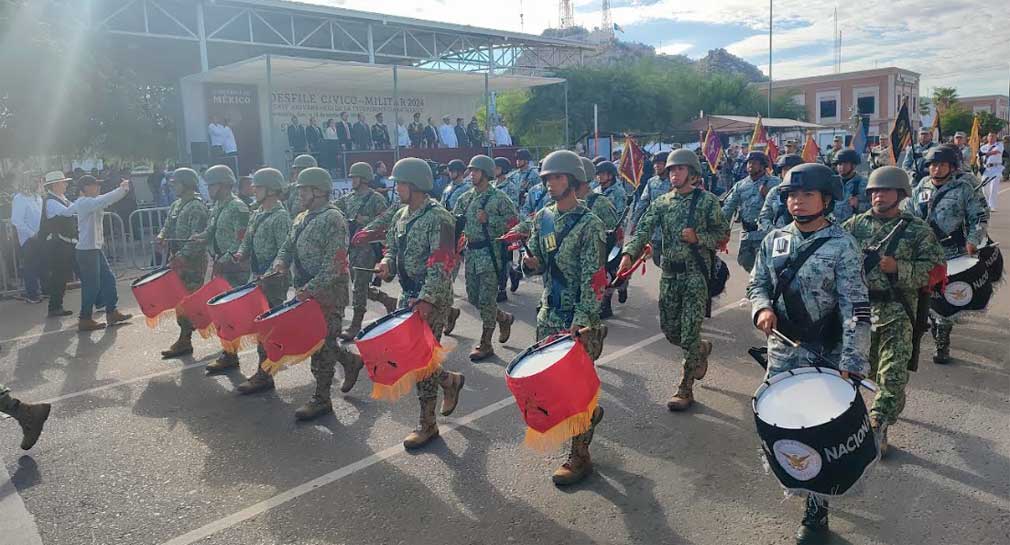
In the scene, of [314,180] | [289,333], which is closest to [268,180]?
[314,180]

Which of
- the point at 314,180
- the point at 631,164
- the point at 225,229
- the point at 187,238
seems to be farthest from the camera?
the point at 631,164

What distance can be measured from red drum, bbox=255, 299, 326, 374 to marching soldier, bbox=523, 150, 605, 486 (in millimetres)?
1791

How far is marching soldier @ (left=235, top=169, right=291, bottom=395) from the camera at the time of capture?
22.2 feet

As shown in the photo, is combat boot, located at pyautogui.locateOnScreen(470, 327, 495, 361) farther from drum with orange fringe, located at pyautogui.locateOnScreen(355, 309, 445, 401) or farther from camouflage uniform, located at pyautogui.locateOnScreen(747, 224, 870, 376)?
camouflage uniform, located at pyautogui.locateOnScreen(747, 224, 870, 376)

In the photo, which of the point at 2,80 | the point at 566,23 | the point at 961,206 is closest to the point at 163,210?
the point at 2,80

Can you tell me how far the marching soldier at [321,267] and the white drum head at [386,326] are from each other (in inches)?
43.6

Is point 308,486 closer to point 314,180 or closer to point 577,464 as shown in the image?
point 577,464

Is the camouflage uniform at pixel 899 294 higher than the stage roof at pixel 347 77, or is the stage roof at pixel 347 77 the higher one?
the stage roof at pixel 347 77

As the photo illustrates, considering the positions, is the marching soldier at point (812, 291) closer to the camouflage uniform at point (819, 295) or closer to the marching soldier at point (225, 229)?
the camouflage uniform at point (819, 295)

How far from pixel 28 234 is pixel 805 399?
38.7 ft

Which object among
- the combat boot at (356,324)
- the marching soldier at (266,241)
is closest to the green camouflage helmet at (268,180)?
the marching soldier at (266,241)

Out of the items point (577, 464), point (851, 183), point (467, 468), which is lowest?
point (467, 468)

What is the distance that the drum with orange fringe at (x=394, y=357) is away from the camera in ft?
15.9

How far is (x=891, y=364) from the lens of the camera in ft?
16.0
